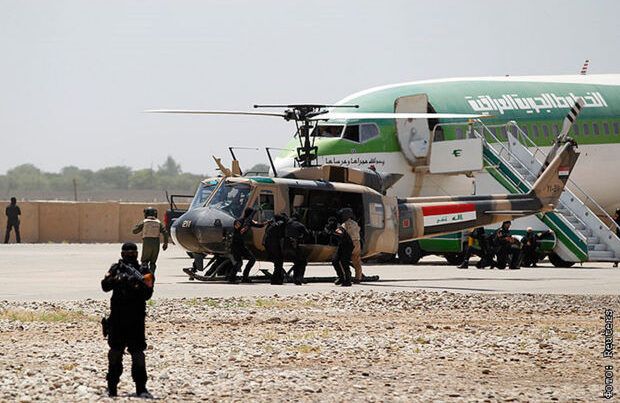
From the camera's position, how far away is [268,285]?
20.7 meters

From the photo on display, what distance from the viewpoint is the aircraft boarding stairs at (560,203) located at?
29.4m

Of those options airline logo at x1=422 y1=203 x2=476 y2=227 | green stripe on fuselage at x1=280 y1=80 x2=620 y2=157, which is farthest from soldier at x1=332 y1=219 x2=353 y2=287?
green stripe on fuselage at x1=280 y1=80 x2=620 y2=157

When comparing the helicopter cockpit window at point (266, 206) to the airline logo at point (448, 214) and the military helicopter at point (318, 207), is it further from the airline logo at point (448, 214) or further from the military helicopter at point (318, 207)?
the airline logo at point (448, 214)

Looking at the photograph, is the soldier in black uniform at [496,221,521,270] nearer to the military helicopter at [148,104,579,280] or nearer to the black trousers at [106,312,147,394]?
the military helicopter at [148,104,579,280]

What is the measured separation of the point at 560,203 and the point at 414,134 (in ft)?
15.3

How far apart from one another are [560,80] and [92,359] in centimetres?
2627

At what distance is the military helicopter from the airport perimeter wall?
948 inches

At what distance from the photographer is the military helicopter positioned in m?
21.3

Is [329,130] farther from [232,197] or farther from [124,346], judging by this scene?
[124,346]

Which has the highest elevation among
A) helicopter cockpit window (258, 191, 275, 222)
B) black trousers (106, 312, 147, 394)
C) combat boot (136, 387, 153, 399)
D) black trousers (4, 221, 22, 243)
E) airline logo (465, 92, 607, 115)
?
airline logo (465, 92, 607, 115)

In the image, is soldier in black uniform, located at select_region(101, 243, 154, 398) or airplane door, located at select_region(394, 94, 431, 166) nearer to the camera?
soldier in black uniform, located at select_region(101, 243, 154, 398)

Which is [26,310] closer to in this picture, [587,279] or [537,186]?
[587,279]

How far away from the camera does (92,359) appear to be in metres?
10.6

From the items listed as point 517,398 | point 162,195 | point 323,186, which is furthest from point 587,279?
point 162,195
